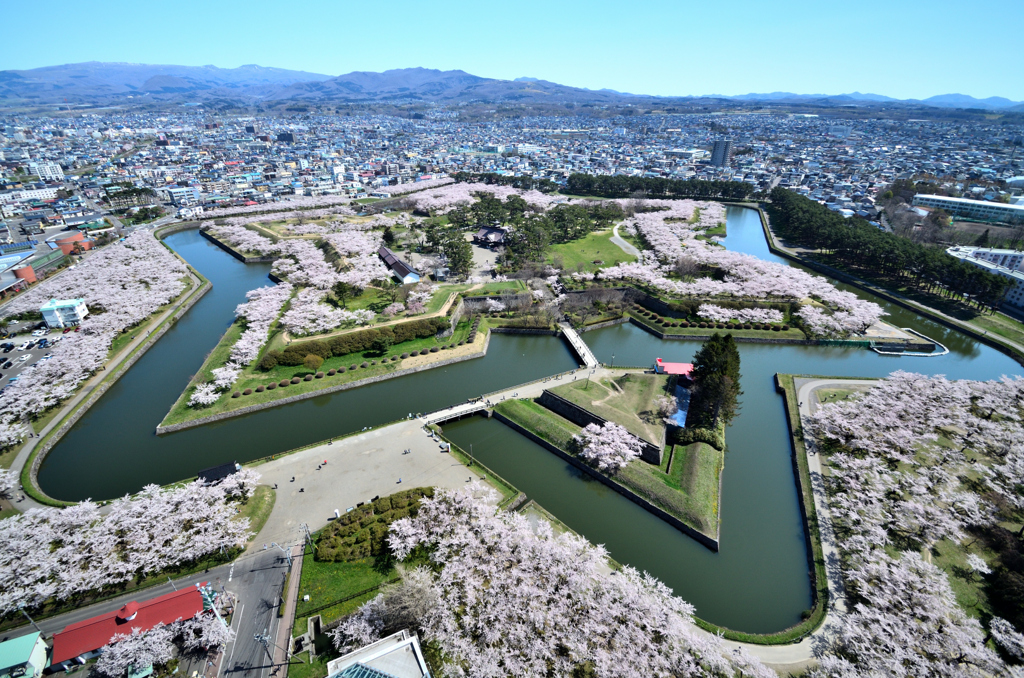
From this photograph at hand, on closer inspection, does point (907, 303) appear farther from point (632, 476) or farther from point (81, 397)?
point (81, 397)

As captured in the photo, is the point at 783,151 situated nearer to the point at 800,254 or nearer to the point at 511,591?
the point at 800,254

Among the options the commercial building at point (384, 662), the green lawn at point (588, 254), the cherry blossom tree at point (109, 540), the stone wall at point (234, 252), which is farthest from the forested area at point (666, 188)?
the commercial building at point (384, 662)

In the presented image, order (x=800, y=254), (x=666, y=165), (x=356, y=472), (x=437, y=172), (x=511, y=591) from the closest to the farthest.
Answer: (x=511, y=591) → (x=356, y=472) → (x=800, y=254) → (x=437, y=172) → (x=666, y=165)

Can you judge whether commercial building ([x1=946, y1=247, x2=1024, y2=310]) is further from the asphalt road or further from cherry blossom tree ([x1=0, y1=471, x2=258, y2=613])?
cherry blossom tree ([x1=0, y1=471, x2=258, y2=613])

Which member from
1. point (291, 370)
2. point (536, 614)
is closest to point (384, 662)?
point (536, 614)

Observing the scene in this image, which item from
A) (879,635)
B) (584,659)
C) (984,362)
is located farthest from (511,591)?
(984,362)

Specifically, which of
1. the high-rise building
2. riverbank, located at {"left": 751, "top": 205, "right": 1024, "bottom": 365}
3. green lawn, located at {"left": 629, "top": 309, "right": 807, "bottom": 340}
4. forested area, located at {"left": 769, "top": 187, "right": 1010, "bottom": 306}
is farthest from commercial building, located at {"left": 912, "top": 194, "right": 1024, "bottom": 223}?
the high-rise building

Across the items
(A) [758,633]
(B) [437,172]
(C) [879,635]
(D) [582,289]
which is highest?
(B) [437,172]
